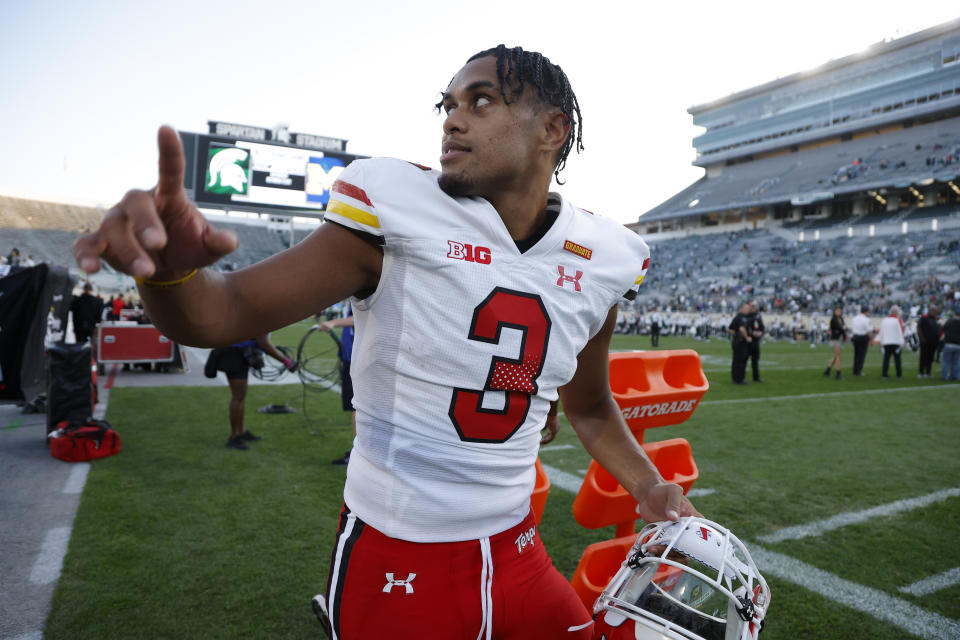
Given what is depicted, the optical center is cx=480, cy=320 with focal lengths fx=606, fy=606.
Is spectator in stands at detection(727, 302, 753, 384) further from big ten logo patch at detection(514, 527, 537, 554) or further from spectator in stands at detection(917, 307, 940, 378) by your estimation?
big ten logo patch at detection(514, 527, 537, 554)

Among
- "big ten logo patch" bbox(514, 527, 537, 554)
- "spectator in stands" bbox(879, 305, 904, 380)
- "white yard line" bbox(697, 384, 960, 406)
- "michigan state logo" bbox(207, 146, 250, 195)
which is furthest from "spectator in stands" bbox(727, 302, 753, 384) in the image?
"michigan state logo" bbox(207, 146, 250, 195)

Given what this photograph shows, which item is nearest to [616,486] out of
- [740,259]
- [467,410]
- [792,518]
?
[467,410]

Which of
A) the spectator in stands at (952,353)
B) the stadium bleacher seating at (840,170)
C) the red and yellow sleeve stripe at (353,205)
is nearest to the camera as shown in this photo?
the red and yellow sleeve stripe at (353,205)

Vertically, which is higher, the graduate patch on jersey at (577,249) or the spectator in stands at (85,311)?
the graduate patch on jersey at (577,249)

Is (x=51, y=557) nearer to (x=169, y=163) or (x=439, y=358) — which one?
(x=439, y=358)

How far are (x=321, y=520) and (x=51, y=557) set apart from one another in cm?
149

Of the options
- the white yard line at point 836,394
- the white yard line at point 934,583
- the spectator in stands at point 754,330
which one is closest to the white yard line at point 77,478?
the white yard line at point 934,583

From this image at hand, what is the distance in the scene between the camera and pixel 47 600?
2920mm

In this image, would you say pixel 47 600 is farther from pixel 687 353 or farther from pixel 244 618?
pixel 687 353

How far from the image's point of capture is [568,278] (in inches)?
58.1

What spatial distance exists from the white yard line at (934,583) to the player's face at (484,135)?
11.0ft

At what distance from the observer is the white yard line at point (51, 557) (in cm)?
314

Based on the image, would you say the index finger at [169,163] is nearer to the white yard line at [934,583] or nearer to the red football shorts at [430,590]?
the red football shorts at [430,590]

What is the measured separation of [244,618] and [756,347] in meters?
10.8
